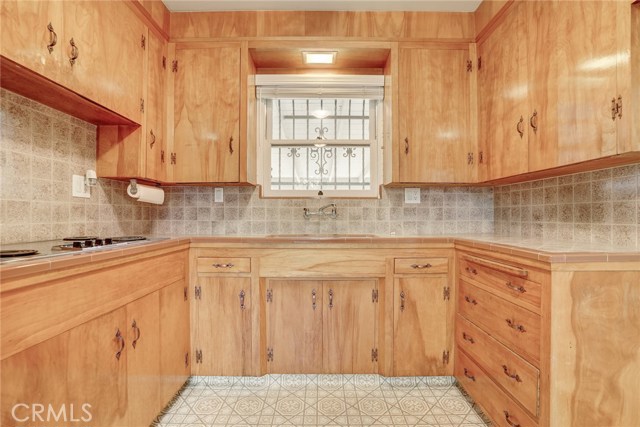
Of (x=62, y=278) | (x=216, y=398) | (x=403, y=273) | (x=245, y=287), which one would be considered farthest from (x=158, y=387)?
(x=403, y=273)

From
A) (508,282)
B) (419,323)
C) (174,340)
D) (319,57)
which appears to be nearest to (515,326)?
(508,282)

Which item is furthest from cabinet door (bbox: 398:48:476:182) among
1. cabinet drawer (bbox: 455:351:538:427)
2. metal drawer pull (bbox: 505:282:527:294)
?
cabinet drawer (bbox: 455:351:538:427)

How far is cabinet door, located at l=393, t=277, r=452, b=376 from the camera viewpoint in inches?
82.5

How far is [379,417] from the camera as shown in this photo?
178 cm

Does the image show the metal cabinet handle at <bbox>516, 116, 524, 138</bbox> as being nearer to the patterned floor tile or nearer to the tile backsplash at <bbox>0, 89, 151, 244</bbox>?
the patterned floor tile

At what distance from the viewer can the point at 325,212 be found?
8.54 feet

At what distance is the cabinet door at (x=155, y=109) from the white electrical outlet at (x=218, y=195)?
1.38 feet

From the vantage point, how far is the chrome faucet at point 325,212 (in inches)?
102

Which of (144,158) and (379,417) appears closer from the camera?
(379,417)

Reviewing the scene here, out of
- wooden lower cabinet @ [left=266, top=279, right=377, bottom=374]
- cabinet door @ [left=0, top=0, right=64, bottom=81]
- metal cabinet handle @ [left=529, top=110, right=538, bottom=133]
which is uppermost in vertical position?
cabinet door @ [left=0, top=0, right=64, bottom=81]

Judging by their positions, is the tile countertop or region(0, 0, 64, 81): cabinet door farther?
region(0, 0, 64, 81): cabinet door

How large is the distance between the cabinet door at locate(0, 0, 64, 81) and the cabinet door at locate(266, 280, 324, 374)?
153 centimetres

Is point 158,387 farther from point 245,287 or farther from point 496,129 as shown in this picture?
point 496,129

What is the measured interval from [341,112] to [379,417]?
215 cm
